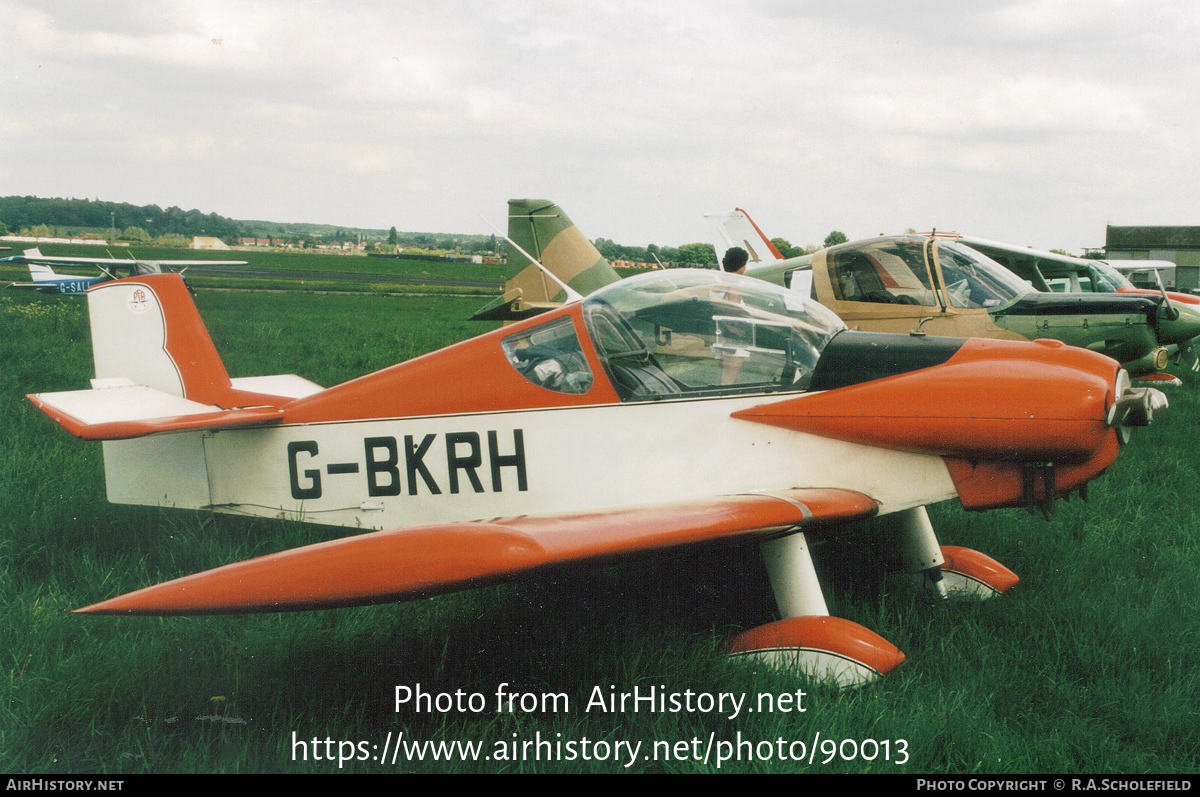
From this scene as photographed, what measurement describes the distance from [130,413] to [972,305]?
20.9 ft

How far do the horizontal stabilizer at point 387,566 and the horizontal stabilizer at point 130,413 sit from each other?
4.80 ft

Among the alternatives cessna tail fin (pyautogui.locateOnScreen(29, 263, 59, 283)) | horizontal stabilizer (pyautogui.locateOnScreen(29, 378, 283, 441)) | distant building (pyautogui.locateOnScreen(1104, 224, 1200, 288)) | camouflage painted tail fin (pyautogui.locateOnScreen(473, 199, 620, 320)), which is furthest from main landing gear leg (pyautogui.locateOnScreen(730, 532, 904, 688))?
distant building (pyautogui.locateOnScreen(1104, 224, 1200, 288))

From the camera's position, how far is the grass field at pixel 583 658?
2.54m

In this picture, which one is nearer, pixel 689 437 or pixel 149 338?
pixel 689 437

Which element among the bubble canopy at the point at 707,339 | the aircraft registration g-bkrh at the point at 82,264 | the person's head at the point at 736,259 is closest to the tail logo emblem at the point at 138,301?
the bubble canopy at the point at 707,339

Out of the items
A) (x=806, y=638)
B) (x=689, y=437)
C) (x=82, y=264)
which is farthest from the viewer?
(x=82, y=264)

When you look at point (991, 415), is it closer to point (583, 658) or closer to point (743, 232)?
point (583, 658)

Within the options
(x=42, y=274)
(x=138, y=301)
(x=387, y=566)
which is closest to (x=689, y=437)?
(x=387, y=566)

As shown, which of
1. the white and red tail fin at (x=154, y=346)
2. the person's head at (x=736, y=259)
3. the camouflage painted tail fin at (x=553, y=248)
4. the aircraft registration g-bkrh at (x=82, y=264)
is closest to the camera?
the white and red tail fin at (x=154, y=346)

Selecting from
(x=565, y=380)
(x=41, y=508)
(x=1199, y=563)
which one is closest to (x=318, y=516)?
(x=565, y=380)

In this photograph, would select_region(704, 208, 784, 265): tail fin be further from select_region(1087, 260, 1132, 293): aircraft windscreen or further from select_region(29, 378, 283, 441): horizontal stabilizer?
select_region(29, 378, 283, 441): horizontal stabilizer

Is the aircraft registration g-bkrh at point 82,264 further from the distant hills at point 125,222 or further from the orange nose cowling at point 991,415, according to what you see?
the orange nose cowling at point 991,415

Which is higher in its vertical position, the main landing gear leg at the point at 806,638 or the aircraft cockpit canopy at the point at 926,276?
the aircraft cockpit canopy at the point at 926,276

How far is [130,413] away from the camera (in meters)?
3.89
